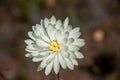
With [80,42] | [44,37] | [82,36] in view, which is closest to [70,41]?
[80,42]

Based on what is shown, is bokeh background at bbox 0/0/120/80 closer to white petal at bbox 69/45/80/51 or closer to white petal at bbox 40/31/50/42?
white petal at bbox 40/31/50/42

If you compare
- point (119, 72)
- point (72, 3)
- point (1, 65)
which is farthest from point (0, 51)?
point (119, 72)

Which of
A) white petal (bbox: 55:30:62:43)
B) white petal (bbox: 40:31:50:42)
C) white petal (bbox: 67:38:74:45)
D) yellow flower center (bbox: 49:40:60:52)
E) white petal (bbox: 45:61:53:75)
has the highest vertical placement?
white petal (bbox: 40:31:50:42)

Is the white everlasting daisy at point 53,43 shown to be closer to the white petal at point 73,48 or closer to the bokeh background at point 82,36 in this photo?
the white petal at point 73,48

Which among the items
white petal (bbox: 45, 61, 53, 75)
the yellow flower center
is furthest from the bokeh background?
white petal (bbox: 45, 61, 53, 75)

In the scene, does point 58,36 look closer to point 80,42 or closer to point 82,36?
point 80,42

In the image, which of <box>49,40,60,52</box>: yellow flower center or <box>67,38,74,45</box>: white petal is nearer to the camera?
<box>67,38,74,45</box>: white petal
